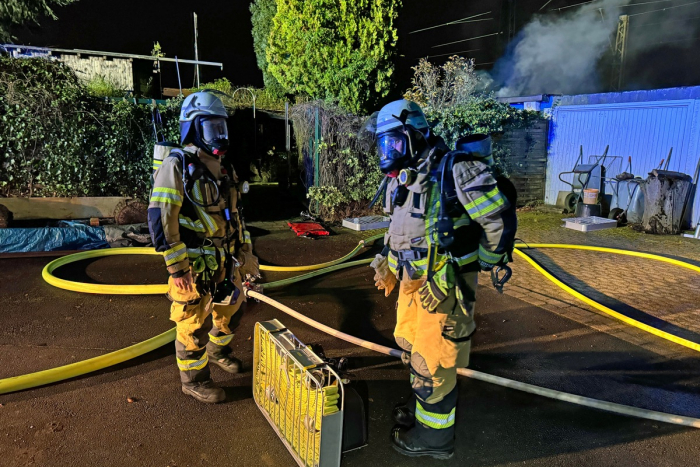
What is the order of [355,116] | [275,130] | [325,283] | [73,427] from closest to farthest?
[73,427] < [325,283] < [355,116] < [275,130]

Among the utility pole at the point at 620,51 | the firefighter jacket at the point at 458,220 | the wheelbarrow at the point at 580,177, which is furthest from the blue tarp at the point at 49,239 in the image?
the utility pole at the point at 620,51

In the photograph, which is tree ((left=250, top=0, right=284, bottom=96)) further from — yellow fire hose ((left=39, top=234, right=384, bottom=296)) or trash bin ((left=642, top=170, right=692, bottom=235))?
trash bin ((left=642, top=170, right=692, bottom=235))

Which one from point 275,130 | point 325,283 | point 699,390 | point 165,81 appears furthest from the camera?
point 165,81

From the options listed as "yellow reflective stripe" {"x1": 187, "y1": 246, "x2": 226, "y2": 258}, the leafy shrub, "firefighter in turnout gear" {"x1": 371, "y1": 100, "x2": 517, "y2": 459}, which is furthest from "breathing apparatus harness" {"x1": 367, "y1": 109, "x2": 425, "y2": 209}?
the leafy shrub

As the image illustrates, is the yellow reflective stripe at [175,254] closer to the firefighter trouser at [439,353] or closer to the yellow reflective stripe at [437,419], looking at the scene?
the firefighter trouser at [439,353]

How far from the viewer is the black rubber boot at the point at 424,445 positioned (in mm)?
2951

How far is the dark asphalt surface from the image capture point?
3.05 m

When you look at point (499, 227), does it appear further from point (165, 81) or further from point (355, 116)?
point (165, 81)

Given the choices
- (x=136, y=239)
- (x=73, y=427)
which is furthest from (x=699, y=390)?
(x=136, y=239)

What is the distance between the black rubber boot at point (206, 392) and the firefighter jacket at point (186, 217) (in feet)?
3.02

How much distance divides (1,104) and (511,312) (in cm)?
972

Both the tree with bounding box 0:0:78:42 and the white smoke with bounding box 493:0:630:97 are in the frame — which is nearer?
the tree with bounding box 0:0:78:42

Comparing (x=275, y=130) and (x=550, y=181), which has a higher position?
(x=275, y=130)

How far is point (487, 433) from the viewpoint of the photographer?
3.28m
